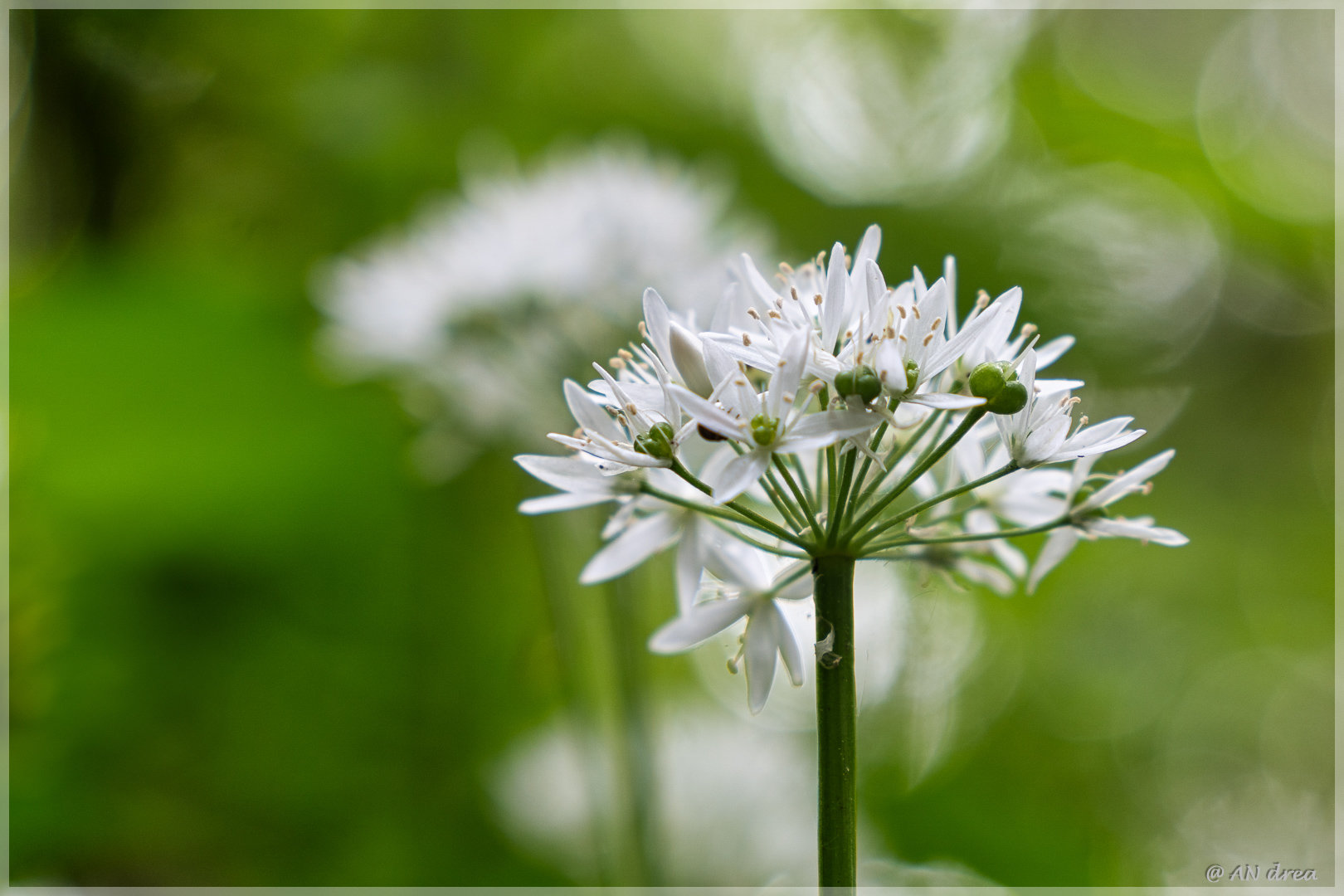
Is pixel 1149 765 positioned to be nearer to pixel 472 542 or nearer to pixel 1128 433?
pixel 472 542

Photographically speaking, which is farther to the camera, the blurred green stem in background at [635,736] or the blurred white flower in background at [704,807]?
the blurred white flower in background at [704,807]

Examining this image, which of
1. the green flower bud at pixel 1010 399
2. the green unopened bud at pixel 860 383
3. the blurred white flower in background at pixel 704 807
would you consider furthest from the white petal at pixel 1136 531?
the blurred white flower in background at pixel 704 807

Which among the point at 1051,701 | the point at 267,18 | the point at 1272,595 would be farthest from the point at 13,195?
the point at 1272,595

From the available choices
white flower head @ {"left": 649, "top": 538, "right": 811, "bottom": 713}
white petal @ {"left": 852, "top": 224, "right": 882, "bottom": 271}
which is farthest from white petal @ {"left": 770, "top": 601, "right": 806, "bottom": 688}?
white petal @ {"left": 852, "top": 224, "right": 882, "bottom": 271}

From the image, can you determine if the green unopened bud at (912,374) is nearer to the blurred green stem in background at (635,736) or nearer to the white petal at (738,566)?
the white petal at (738,566)

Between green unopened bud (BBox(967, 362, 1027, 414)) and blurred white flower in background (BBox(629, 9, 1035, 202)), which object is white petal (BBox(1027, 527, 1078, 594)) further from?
blurred white flower in background (BBox(629, 9, 1035, 202))

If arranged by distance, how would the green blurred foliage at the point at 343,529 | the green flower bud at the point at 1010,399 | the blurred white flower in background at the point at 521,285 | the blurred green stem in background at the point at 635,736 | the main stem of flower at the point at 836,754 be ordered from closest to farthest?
the main stem of flower at the point at 836,754 → the green flower bud at the point at 1010,399 → the blurred green stem in background at the point at 635,736 → the blurred white flower in background at the point at 521,285 → the green blurred foliage at the point at 343,529

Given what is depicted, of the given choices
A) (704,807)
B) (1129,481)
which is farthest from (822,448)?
(704,807)

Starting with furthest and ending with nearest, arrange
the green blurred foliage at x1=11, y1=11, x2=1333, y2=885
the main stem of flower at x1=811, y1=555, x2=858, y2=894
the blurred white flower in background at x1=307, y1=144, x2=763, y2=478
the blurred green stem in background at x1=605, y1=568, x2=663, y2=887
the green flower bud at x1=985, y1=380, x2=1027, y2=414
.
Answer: the green blurred foliage at x1=11, y1=11, x2=1333, y2=885
the blurred white flower in background at x1=307, y1=144, x2=763, y2=478
the blurred green stem in background at x1=605, y1=568, x2=663, y2=887
the green flower bud at x1=985, y1=380, x2=1027, y2=414
the main stem of flower at x1=811, y1=555, x2=858, y2=894
